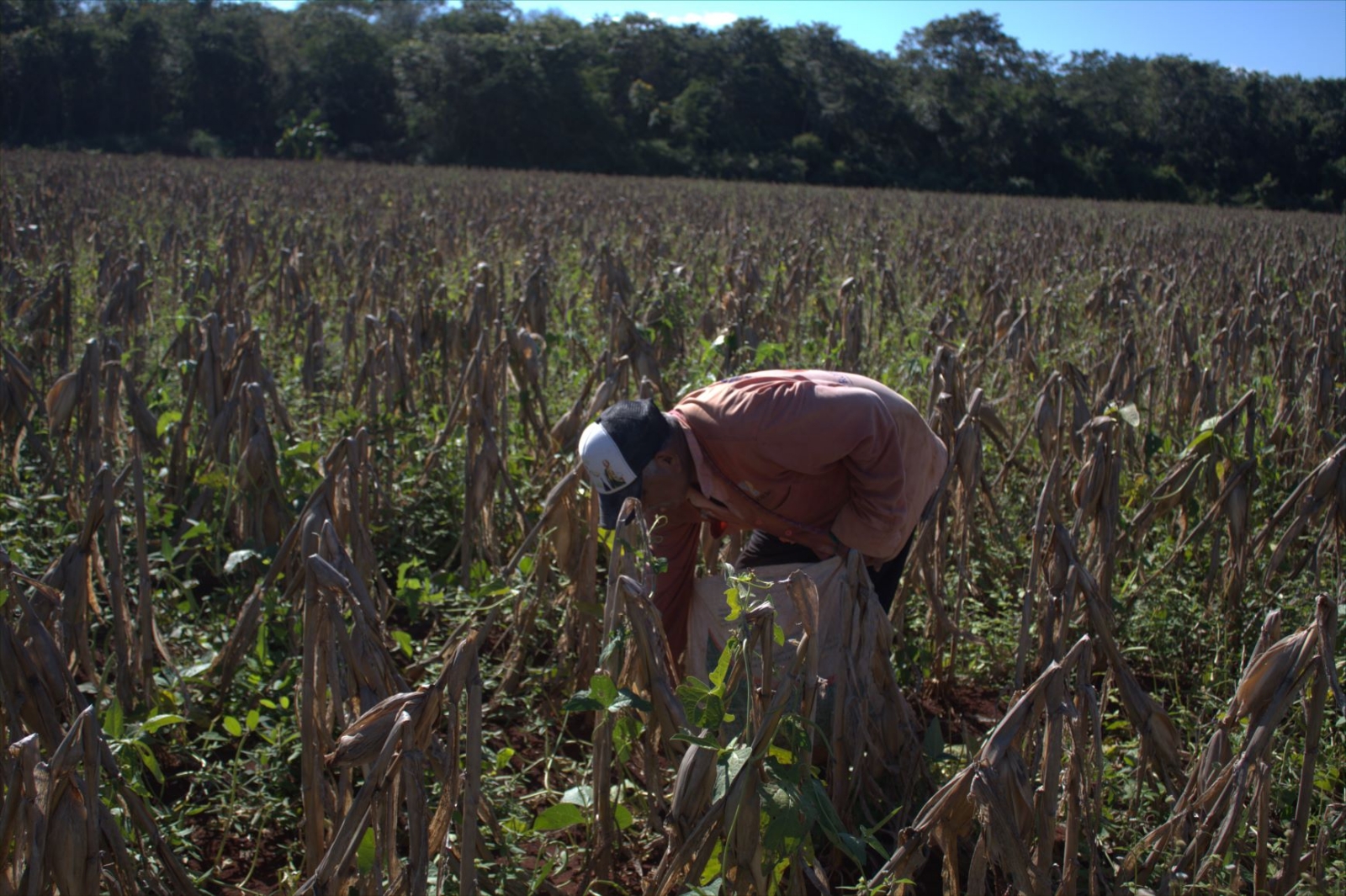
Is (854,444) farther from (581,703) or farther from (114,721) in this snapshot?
(114,721)

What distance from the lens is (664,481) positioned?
7.89 feet

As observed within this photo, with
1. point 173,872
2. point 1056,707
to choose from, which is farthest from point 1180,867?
point 173,872

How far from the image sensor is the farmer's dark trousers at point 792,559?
9.13 feet

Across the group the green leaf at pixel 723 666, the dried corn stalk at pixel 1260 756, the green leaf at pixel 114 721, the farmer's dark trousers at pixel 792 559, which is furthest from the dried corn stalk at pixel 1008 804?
the green leaf at pixel 114 721

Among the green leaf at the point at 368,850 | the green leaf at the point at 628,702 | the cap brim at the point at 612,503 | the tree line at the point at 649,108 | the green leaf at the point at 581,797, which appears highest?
the tree line at the point at 649,108

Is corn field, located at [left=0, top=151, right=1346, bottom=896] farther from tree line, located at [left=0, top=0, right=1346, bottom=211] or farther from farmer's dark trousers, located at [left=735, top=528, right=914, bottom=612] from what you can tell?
tree line, located at [left=0, top=0, right=1346, bottom=211]

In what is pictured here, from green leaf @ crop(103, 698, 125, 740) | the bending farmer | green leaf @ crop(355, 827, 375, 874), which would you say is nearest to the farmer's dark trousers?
the bending farmer

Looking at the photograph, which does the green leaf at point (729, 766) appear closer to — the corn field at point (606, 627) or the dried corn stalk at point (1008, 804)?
the corn field at point (606, 627)

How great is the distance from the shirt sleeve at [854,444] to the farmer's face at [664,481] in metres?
0.21

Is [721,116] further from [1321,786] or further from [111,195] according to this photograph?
[1321,786]

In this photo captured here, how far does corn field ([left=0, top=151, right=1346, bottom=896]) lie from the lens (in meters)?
→ 1.62

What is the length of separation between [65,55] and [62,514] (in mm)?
42130

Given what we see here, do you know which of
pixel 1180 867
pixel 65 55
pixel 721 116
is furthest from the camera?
pixel 721 116

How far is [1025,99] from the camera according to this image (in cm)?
4372
